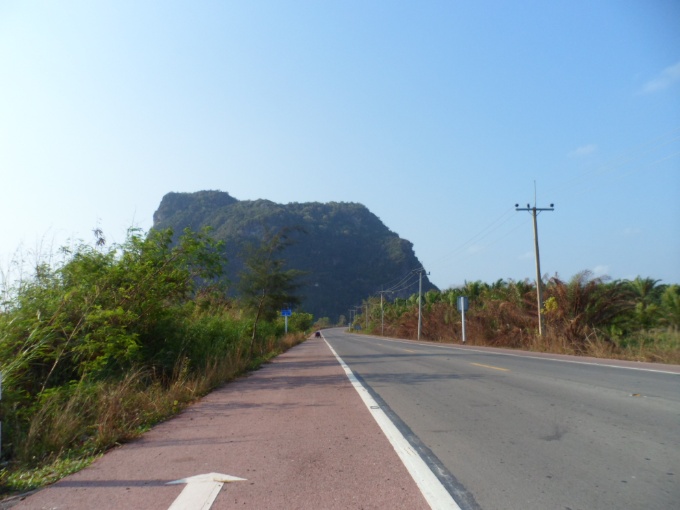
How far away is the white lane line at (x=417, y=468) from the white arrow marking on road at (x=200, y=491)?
70.9 inches

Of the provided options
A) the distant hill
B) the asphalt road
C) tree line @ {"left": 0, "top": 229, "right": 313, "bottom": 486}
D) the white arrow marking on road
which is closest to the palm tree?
the asphalt road

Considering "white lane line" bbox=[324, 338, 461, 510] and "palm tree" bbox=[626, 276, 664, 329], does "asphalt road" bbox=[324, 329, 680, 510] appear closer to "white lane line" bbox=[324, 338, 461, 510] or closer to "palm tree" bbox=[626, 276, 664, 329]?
"white lane line" bbox=[324, 338, 461, 510]

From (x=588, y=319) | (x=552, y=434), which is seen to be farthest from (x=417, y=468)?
(x=588, y=319)

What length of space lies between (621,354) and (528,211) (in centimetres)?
1372

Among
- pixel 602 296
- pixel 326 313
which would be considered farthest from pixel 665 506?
→ pixel 326 313

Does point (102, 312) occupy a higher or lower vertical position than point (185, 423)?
higher

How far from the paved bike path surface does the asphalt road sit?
79 cm

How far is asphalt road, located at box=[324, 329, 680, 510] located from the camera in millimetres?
4820

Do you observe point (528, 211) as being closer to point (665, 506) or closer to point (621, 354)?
point (621, 354)

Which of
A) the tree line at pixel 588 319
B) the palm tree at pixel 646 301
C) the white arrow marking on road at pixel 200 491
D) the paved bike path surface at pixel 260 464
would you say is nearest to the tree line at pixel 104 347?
the paved bike path surface at pixel 260 464

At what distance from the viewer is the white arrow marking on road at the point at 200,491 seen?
466 centimetres

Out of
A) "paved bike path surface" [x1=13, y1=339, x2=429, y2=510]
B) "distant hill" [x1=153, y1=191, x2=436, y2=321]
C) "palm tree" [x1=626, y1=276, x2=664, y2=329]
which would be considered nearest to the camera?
"paved bike path surface" [x1=13, y1=339, x2=429, y2=510]

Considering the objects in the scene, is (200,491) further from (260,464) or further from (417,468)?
(417,468)

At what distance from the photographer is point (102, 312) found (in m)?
10.1
